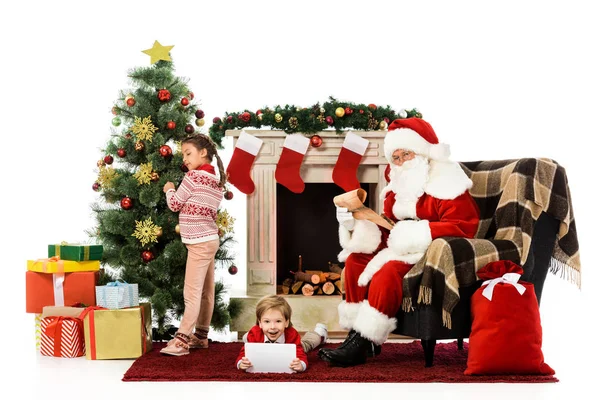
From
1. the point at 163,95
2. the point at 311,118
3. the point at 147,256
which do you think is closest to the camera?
the point at 147,256

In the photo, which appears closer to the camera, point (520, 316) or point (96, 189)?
point (520, 316)

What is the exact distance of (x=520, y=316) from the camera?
446cm

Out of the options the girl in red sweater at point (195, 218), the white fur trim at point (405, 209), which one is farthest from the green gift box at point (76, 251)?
→ the white fur trim at point (405, 209)

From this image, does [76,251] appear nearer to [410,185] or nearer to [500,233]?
[410,185]

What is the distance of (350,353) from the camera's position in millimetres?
4738

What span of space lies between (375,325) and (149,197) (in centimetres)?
195

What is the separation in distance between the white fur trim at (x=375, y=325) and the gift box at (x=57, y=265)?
1996 millimetres

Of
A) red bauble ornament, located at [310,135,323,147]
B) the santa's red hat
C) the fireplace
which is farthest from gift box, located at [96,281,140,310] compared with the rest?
the santa's red hat

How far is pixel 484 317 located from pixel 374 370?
0.72 meters

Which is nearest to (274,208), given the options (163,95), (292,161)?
(292,161)

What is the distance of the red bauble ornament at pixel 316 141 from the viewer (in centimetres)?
593

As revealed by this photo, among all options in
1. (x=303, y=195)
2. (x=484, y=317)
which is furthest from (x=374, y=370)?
(x=303, y=195)

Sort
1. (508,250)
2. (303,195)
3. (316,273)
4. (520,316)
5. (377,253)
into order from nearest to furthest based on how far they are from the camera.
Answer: (520,316), (508,250), (377,253), (316,273), (303,195)

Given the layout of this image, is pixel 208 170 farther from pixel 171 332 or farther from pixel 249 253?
pixel 171 332
